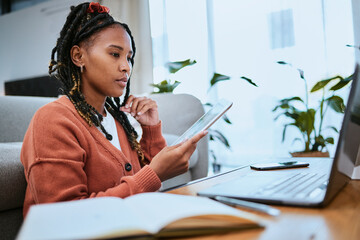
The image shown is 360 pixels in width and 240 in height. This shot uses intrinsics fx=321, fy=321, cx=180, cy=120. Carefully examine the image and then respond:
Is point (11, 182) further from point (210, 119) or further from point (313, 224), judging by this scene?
point (313, 224)

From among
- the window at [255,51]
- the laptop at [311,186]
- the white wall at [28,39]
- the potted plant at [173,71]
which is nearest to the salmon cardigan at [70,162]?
the laptop at [311,186]

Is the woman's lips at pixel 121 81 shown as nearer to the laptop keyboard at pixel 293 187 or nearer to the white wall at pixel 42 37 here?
the laptop keyboard at pixel 293 187

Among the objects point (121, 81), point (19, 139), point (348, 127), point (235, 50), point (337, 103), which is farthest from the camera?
point (235, 50)

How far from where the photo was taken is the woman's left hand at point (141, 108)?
3.42 feet

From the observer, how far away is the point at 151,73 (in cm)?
345

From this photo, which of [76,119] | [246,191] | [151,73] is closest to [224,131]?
[151,73]

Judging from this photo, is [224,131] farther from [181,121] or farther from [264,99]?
[181,121]

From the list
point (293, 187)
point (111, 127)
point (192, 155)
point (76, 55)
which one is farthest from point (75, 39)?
point (192, 155)

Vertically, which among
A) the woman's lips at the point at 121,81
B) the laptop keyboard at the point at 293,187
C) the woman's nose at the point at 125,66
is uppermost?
the woman's nose at the point at 125,66

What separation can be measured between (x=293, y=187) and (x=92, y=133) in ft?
1.76

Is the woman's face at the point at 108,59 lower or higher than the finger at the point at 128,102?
higher

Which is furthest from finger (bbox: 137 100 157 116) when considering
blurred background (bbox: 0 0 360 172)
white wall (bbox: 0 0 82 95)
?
white wall (bbox: 0 0 82 95)

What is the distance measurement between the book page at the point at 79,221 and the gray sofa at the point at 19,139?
626mm

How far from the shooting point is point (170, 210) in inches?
14.2
